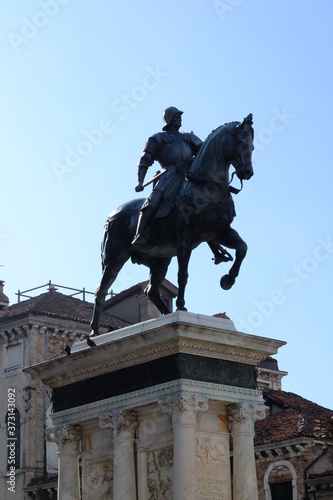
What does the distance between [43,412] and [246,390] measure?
35814mm

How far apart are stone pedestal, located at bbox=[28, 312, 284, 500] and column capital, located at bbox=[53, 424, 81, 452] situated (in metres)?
0.35

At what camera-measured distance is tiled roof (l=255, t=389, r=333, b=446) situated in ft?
144

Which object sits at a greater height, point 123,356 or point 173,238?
point 173,238

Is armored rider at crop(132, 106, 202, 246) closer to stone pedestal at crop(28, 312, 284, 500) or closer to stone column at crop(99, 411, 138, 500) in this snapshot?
stone pedestal at crop(28, 312, 284, 500)

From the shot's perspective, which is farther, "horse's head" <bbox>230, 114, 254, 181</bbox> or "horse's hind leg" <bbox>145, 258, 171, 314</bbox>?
"horse's hind leg" <bbox>145, 258, 171, 314</bbox>

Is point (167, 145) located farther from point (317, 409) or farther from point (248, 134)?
point (317, 409)

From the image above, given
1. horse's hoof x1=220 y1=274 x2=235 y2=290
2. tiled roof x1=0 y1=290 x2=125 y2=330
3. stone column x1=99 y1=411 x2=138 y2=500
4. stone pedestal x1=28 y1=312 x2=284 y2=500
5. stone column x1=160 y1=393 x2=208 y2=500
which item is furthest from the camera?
tiled roof x1=0 y1=290 x2=125 y2=330

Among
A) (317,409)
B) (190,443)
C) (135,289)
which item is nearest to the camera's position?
(190,443)

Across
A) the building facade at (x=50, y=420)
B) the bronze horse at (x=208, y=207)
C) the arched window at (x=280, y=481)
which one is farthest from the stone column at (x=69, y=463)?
the arched window at (x=280, y=481)

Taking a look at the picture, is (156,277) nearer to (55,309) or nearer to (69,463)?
(69,463)

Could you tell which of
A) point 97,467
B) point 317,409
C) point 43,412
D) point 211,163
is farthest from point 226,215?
point 43,412

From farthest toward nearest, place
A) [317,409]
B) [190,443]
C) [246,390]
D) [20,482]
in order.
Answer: [20,482] < [317,409] < [246,390] < [190,443]

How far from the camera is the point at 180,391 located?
17.2m

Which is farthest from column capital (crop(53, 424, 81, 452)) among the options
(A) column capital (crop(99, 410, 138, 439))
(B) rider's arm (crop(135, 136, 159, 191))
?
(B) rider's arm (crop(135, 136, 159, 191))
